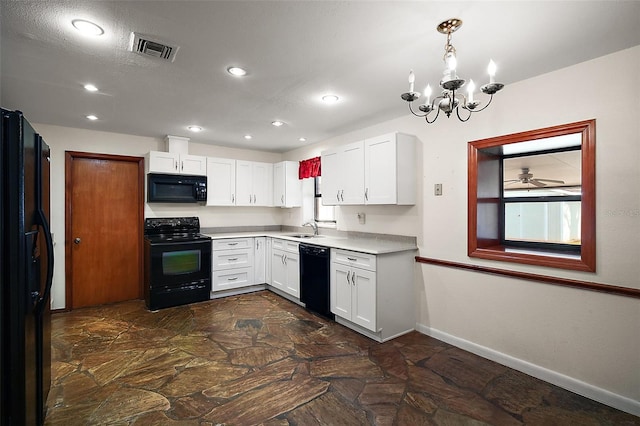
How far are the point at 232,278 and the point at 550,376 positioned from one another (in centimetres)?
387

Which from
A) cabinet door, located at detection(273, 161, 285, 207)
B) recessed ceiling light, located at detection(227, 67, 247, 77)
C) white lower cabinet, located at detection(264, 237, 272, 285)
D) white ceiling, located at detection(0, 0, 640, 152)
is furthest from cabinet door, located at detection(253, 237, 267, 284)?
recessed ceiling light, located at detection(227, 67, 247, 77)

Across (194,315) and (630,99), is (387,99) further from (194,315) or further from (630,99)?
(194,315)

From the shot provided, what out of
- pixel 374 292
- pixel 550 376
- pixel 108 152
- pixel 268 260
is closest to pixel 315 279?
pixel 374 292

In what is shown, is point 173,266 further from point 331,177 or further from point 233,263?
point 331,177

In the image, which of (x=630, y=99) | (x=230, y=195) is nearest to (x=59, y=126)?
(x=230, y=195)

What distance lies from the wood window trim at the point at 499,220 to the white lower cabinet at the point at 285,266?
2217mm

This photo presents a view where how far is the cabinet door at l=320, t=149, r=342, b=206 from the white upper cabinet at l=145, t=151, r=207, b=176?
6.32 ft

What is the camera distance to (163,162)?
4398mm

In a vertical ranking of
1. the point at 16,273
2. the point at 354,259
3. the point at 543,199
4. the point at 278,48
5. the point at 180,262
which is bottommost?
the point at 180,262

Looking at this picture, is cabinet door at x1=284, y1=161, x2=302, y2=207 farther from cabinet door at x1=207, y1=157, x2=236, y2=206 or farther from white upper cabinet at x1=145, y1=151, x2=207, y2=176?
white upper cabinet at x1=145, y1=151, x2=207, y2=176

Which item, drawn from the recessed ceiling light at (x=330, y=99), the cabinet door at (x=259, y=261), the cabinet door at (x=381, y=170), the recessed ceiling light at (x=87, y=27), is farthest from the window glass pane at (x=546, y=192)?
the recessed ceiling light at (x=87, y=27)

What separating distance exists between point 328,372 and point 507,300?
166cm

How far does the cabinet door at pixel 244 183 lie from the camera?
5.13 meters

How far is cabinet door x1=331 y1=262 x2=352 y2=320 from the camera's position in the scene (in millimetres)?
3371
